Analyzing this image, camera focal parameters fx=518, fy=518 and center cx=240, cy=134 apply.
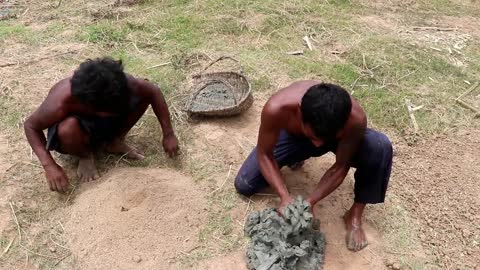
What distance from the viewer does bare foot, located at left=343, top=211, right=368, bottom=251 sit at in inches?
107

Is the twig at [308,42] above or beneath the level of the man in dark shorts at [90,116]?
beneath

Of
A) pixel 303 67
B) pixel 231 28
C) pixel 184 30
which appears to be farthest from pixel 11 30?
pixel 303 67

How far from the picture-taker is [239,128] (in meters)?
3.61

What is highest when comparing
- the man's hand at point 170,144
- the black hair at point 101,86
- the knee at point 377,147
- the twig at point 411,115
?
the black hair at point 101,86

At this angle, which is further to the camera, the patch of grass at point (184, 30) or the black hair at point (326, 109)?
the patch of grass at point (184, 30)

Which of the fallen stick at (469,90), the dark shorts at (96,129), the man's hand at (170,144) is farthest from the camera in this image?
the fallen stick at (469,90)

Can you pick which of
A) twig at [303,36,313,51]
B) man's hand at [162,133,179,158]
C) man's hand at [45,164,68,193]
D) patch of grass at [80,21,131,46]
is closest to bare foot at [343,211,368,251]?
man's hand at [162,133,179,158]

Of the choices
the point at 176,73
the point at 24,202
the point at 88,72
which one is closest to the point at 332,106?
the point at 88,72

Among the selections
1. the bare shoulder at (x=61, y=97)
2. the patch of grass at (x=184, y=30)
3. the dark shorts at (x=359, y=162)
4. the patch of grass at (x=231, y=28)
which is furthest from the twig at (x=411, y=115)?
the bare shoulder at (x=61, y=97)

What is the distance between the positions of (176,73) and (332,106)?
220cm

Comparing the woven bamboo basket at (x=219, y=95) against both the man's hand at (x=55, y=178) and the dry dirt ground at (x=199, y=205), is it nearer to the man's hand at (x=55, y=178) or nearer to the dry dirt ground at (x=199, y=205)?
the dry dirt ground at (x=199, y=205)

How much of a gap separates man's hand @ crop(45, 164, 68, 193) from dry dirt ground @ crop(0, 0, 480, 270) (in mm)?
110

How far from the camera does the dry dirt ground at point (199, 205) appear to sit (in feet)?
8.84

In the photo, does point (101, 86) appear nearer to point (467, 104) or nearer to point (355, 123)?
point (355, 123)
